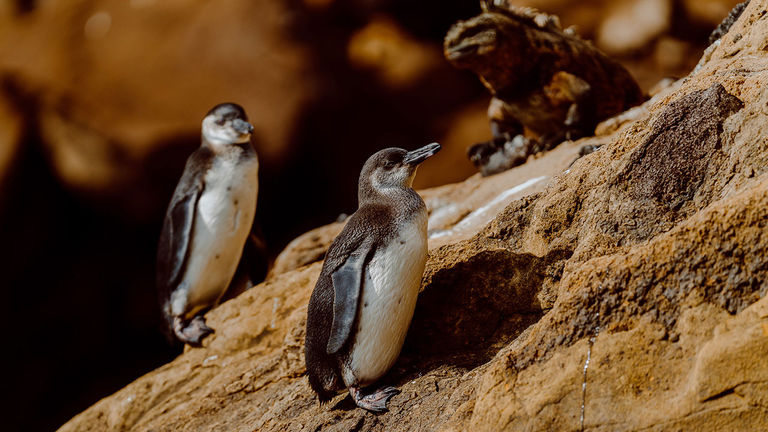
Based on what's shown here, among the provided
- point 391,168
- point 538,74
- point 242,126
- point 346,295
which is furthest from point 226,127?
point 346,295

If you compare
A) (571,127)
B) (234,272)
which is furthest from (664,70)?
(234,272)

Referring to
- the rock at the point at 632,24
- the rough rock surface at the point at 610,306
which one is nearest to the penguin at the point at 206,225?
the rough rock surface at the point at 610,306

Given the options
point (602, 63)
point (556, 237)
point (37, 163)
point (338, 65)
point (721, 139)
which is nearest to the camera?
point (721, 139)

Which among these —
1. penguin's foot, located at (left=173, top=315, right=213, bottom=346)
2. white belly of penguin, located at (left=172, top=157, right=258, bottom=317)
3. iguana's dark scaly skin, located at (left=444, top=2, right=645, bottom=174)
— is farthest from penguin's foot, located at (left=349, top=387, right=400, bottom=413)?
iguana's dark scaly skin, located at (left=444, top=2, right=645, bottom=174)

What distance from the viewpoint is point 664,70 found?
891 cm

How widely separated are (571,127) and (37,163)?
242 inches

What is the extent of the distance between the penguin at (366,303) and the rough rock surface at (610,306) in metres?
0.14

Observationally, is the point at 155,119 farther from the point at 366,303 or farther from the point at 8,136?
the point at 366,303

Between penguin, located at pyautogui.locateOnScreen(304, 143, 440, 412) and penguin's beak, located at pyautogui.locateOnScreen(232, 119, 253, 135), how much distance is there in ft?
8.64

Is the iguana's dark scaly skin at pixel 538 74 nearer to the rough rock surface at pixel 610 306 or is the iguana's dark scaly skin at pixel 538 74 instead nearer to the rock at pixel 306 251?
the rock at pixel 306 251

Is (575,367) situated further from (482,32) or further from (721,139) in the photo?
(482,32)

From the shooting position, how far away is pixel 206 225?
18.6ft

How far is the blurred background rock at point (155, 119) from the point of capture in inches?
324

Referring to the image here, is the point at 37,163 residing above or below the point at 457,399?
above
